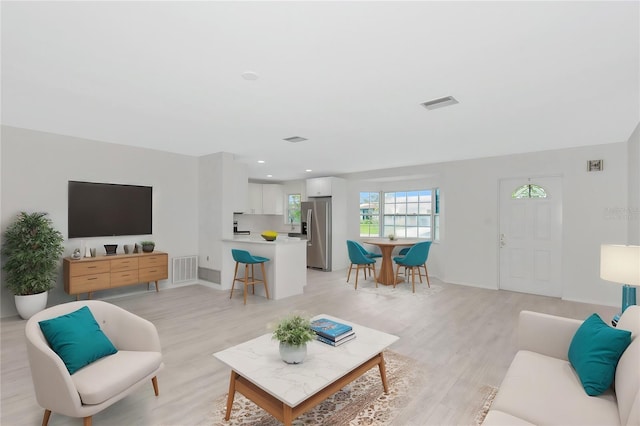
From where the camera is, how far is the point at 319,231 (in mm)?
7750

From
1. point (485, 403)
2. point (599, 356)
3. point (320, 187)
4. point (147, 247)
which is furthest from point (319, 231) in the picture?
point (599, 356)

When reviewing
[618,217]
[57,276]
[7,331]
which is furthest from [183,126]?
[618,217]

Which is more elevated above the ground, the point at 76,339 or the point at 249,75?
the point at 249,75

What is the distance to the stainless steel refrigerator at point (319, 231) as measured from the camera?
767 cm

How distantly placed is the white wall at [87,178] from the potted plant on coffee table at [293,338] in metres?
4.32

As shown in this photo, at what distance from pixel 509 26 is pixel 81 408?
330 cm

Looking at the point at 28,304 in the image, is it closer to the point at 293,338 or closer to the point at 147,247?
the point at 147,247

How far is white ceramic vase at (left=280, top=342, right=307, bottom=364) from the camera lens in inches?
77.4

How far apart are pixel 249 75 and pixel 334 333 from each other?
2.10 m

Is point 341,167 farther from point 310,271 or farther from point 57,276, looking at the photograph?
point 57,276

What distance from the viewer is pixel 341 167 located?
6.91 meters

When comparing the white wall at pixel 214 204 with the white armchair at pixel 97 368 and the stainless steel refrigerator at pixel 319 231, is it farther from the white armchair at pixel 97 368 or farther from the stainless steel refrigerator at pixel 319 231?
the white armchair at pixel 97 368

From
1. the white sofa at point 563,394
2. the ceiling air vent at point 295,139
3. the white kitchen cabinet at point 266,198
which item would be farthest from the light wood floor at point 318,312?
the white kitchen cabinet at point 266,198

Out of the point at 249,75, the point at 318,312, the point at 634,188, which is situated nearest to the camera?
the point at 249,75
